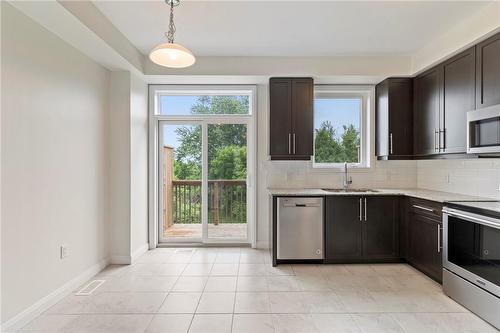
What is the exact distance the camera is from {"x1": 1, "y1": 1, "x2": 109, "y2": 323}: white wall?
2.20 meters

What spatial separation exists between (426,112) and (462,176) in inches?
34.6

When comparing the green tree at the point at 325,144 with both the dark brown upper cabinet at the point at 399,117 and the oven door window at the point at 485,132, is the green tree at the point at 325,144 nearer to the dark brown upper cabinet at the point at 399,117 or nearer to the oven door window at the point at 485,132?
the dark brown upper cabinet at the point at 399,117

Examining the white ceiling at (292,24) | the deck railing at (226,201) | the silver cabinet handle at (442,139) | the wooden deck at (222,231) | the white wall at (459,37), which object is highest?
the white ceiling at (292,24)

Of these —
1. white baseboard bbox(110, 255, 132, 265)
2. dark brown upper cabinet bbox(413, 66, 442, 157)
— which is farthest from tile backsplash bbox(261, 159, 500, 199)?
white baseboard bbox(110, 255, 132, 265)

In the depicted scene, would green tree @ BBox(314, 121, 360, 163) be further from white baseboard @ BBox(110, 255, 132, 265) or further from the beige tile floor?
white baseboard @ BBox(110, 255, 132, 265)

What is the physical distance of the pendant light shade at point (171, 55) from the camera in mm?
2162

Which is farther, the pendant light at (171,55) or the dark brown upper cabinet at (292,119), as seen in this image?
the dark brown upper cabinet at (292,119)

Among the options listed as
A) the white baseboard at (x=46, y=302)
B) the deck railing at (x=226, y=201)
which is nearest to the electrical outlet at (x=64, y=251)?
the white baseboard at (x=46, y=302)

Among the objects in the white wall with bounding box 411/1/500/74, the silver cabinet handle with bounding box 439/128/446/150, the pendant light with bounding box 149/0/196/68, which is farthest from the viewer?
the silver cabinet handle with bounding box 439/128/446/150

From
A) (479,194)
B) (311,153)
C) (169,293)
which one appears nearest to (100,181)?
(169,293)

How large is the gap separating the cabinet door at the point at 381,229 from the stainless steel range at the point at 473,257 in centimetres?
86

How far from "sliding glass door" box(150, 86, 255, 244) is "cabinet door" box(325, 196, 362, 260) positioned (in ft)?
4.27

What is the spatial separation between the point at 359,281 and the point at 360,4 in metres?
2.77

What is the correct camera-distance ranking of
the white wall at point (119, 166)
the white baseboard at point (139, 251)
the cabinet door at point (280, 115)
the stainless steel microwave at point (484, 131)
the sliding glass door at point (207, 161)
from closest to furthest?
the stainless steel microwave at point (484, 131), the white wall at point (119, 166), the white baseboard at point (139, 251), the cabinet door at point (280, 115), the sliding glass door at point (207, 161)
